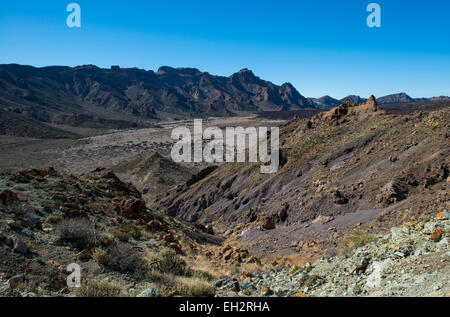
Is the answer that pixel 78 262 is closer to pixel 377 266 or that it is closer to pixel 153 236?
pixel 153 236

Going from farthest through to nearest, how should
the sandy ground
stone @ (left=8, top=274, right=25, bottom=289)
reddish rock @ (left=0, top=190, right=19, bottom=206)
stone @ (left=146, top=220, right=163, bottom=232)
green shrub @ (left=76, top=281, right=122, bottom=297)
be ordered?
the sandy ground, stone @ (left=146, top=220, right=163, bottom=232), reddish rock @ (left=0, top=190, right=19, bottom=206), green shrub @ (left=76, top=281, right=122, bottom=297), stone @ (left=8, top=274, right=25, bottom=289)

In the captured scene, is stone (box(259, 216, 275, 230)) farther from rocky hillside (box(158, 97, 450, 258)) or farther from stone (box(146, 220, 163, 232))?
stone (box(146, 220, 163, 232))

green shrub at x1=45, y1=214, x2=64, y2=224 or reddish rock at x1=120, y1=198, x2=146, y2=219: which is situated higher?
green shrub at x1=45, y1=214, x2=64, y2=224

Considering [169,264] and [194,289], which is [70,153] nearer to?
[169,264]

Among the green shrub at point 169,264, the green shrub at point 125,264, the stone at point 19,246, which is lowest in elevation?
the green shrub at point 169,264

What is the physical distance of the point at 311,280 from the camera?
242 inches

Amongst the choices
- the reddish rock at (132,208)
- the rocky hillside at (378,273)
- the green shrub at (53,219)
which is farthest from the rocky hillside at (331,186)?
the green shrub at (53,219)

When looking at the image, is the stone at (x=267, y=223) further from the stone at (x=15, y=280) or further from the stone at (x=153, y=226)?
the stone at (x=15, y=280)

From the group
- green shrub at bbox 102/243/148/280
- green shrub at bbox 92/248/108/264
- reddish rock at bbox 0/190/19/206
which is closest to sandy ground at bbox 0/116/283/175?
reddish rock at bbox 0/190/19/206

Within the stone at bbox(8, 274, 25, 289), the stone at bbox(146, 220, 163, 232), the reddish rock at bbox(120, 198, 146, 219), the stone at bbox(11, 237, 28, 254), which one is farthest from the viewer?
the reddish rock at bbox(120, 198, 146, 219)

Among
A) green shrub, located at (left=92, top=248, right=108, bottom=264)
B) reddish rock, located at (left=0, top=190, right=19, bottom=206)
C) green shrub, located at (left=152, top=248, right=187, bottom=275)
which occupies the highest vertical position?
reddish rock, located at (left=0, top=190, right=19, bottom=206)

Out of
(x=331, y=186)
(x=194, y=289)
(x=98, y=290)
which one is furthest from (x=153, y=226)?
(x=331, y=186)

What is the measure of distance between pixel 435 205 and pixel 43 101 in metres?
171
